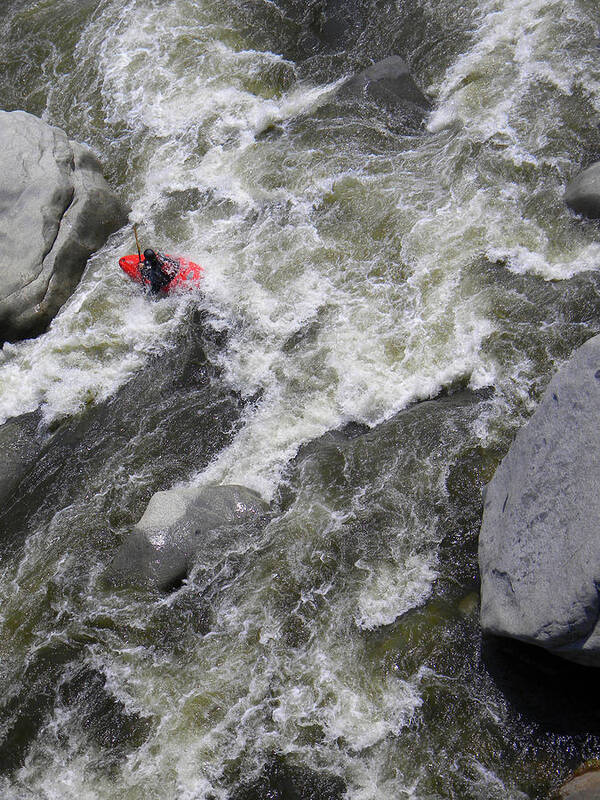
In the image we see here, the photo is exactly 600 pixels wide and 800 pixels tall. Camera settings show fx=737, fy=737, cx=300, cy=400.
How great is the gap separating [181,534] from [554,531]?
2.90 metres

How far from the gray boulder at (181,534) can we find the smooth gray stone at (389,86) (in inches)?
225

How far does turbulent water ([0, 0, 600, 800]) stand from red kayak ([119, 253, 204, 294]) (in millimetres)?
171

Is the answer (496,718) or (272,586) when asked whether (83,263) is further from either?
(496,718)

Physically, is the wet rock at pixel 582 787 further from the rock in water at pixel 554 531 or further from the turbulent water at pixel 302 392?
the rock in water at pixel 554 531

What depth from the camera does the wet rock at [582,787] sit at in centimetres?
444

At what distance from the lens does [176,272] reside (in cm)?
803

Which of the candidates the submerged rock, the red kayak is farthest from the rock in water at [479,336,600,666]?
the red kayak

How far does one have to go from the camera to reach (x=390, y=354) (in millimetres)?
7074

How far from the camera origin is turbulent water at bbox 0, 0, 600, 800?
5082mm

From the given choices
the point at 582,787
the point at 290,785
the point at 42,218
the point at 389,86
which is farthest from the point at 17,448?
the point at 389,86

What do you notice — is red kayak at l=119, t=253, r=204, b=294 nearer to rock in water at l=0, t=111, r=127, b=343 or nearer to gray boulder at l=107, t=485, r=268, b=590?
rock in water at l=0, t=111, r=127, b=343

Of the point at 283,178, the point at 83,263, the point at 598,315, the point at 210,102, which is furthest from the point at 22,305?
the point at 598,315

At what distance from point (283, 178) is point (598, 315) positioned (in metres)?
4.10

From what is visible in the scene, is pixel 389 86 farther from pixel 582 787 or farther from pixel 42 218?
pixel 582 787
